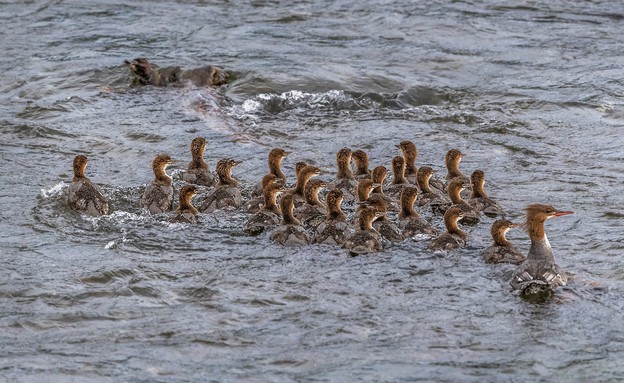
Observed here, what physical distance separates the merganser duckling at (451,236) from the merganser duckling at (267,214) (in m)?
1.42

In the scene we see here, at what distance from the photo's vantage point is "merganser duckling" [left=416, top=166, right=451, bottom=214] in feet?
37.1

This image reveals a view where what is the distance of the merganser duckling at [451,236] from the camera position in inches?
395

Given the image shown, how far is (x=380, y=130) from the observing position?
45.8 ft

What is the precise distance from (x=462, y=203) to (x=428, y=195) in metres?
0.51

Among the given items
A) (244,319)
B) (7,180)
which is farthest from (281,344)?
(7,180)

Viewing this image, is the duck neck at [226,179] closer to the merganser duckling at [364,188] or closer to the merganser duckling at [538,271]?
the merganser duckling at [364,188]

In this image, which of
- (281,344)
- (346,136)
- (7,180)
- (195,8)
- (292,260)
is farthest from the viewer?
(195,8)

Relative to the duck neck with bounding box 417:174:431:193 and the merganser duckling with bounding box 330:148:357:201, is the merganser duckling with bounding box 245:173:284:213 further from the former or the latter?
the duck neck with bounding box 417:174:431:193

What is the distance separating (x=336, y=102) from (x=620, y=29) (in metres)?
5.56

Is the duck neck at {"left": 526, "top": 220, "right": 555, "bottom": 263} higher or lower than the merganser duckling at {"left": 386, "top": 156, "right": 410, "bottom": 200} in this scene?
higher

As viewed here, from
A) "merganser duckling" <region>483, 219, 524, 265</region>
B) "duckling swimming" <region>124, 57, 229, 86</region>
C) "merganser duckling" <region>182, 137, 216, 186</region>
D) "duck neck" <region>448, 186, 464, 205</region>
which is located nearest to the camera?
"merganser duckling" <region>483, 219, 524, 265</region>

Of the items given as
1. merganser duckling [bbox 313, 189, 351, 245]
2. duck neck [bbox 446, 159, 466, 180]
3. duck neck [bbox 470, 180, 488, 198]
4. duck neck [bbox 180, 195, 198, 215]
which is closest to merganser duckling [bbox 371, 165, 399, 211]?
duck neck [bbox 446, 159, 466, 180]

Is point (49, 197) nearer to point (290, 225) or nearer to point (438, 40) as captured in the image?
point (290, 225)

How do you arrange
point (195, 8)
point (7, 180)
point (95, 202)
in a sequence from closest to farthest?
point (95, 202), point (7, 180), point (195, 8)
